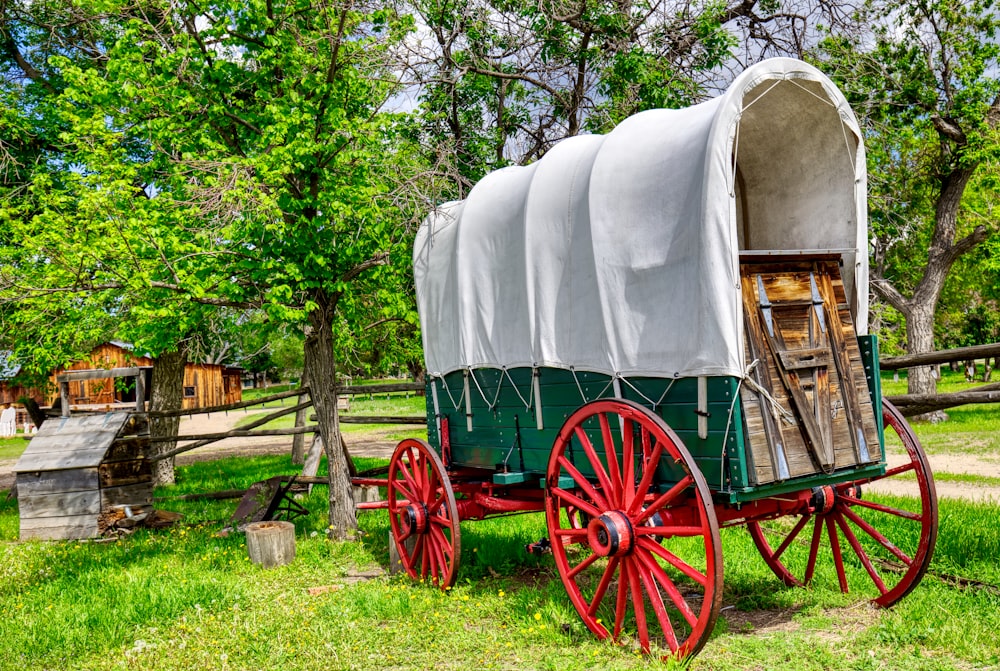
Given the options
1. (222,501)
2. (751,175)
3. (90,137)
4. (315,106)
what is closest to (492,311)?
(751,175)

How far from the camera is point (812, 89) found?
480cm

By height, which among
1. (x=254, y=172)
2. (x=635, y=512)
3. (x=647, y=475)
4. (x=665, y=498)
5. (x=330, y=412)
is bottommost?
(x=635, y=512)

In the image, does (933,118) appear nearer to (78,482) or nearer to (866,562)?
(866,562)

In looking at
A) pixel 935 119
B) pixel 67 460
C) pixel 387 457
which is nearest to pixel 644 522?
pixel 67 460

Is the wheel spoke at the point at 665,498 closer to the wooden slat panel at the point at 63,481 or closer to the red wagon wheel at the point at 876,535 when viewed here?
the red wagon wheel at the point at 876,535

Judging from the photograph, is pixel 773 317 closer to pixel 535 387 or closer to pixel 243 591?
pixel 535 387

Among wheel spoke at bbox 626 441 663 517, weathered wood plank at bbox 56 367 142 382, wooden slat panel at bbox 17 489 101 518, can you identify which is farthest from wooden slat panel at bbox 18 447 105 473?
wheel spoke at bbox 626 441 663 517

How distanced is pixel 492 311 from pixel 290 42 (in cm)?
455

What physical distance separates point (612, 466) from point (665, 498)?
47cm

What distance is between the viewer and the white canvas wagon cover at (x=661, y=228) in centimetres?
422

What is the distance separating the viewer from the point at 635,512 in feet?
14.7

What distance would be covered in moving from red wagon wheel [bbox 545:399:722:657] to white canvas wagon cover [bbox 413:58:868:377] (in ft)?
1.37

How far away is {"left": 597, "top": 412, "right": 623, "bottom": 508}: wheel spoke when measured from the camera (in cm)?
465

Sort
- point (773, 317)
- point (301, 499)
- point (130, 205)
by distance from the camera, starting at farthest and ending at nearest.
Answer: point (301, 499) → point (130, 205) → point (773, 317)
